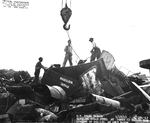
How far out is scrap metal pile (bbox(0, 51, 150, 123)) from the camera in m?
10.1

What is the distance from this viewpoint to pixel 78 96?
1273cm

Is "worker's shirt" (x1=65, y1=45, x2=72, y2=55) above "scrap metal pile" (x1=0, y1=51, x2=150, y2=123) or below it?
above

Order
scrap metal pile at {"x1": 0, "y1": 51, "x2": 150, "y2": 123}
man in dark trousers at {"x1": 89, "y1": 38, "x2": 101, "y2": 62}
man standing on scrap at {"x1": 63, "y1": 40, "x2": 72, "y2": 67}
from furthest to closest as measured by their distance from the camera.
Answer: man standing on scrap at {"x1": 63, "y1": 40, "x2": 72, "y2": 67}, man in dark trousers at {"x1": 89, "y1": 38, "x2": 101, "y2": 62}, scrap metal pile at {"x1": 0, "y1": 51, "x2": 150, "y2": 123}

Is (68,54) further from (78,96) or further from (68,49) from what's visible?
(78,96)

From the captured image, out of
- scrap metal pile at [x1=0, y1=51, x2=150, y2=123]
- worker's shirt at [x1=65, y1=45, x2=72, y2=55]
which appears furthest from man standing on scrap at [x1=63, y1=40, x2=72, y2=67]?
scrap metal pile at [x1=0, y1=51, x2=150, y2=123]

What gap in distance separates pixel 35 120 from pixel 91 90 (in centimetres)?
347

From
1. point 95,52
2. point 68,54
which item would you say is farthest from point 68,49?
point 95,52

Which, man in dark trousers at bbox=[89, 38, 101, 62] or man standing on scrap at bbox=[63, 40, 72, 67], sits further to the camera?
man standing on scrap at bbox=[63, 40, 72, 67]

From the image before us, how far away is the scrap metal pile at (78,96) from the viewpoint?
10081mm

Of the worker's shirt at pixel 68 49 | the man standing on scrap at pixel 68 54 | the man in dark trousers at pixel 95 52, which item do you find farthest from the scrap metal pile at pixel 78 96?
the worker's shirt at pixel 68 49

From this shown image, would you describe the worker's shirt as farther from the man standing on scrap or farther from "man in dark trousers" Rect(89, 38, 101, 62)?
"man in dark trousers" Rect(89, 38, 101, 62)

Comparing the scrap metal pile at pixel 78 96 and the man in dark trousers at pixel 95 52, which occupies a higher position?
the man in dark trousers at pixel 95 52

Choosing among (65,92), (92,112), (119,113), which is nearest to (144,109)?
(119,113)

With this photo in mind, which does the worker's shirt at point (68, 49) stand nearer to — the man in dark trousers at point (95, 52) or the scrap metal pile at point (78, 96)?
the man in dark trousers at point (95, 52)
